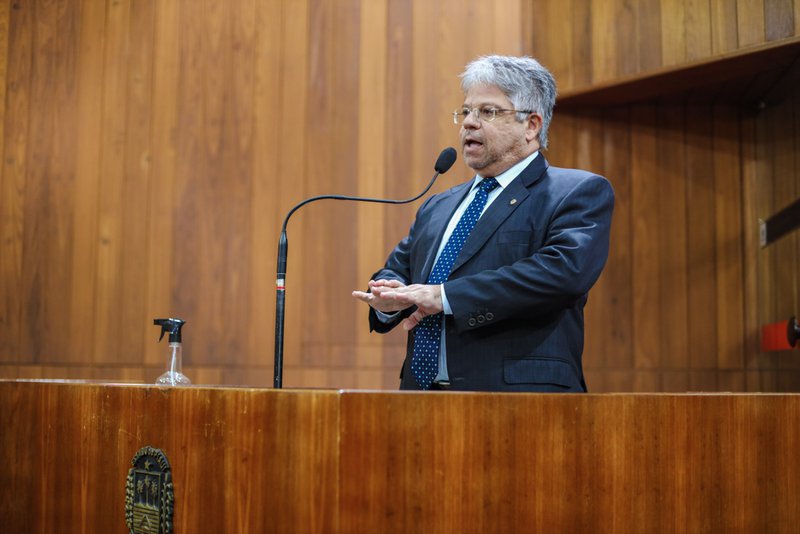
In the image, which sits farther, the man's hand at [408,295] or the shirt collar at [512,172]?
the shirt collar at [512,172]

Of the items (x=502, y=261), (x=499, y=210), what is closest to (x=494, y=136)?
(x=499, y=210)

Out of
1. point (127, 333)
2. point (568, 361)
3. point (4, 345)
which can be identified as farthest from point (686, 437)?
point (4, 345)

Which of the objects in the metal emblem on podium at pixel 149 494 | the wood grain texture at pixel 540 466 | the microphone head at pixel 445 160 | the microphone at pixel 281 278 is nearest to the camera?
the wood grain texture at pixel 540 466

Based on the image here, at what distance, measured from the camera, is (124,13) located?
330 centimetres

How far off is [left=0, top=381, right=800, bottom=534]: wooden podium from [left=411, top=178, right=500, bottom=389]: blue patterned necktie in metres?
0.58

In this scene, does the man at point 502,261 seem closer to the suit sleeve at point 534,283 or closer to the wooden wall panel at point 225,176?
the suit sleeve at point 534,283

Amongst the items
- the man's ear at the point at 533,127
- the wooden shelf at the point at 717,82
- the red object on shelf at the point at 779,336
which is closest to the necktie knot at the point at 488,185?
the man's ear at the point at 533,127

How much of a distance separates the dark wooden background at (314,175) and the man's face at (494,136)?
→ 1070 millimetres

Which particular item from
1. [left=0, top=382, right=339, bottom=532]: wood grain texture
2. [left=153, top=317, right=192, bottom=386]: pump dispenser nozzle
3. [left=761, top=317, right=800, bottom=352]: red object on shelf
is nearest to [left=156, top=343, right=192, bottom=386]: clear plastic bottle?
[left=153, top=317, right=192, bottom=386]: pump dispenser nozzle

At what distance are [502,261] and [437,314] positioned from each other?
183 millimetres

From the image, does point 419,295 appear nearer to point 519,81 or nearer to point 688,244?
point 519,81

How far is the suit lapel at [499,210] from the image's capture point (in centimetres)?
192

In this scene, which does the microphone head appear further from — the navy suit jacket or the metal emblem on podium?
the metal emblem on podium

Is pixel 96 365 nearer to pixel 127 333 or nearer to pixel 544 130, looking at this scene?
pixel 127 333
